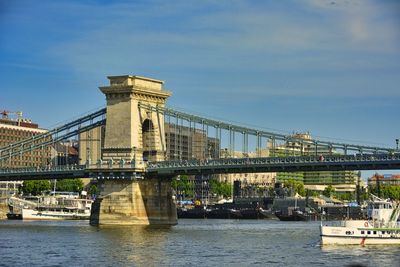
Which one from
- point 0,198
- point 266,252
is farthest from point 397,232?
point 0,198

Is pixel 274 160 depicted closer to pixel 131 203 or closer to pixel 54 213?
pixel 131 203

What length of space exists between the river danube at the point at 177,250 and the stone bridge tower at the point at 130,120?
1977 cm

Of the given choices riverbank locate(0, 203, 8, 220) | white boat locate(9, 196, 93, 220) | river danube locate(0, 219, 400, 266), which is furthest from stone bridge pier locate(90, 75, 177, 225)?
riverbank locate(0, 203, 8, 220)

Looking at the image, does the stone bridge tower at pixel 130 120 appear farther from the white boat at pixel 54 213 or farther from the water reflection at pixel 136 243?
the white boat at pixel 54 213

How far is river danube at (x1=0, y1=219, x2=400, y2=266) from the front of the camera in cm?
7094

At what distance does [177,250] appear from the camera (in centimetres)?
8169

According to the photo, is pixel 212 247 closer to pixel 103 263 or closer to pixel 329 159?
pixel 103 263

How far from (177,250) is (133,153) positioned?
43.2 metres

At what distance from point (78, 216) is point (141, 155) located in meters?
55.4

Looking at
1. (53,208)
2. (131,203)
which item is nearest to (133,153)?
(131,203)

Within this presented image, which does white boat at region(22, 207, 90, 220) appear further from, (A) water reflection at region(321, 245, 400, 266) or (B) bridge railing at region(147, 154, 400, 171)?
(A) water reflection at region(321, 245, 400, 266)

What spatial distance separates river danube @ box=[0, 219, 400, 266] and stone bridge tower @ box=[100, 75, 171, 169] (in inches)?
778

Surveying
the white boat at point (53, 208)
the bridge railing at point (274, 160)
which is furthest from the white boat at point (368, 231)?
the white boat at point (53, 208)

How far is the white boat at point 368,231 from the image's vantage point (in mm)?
85562
